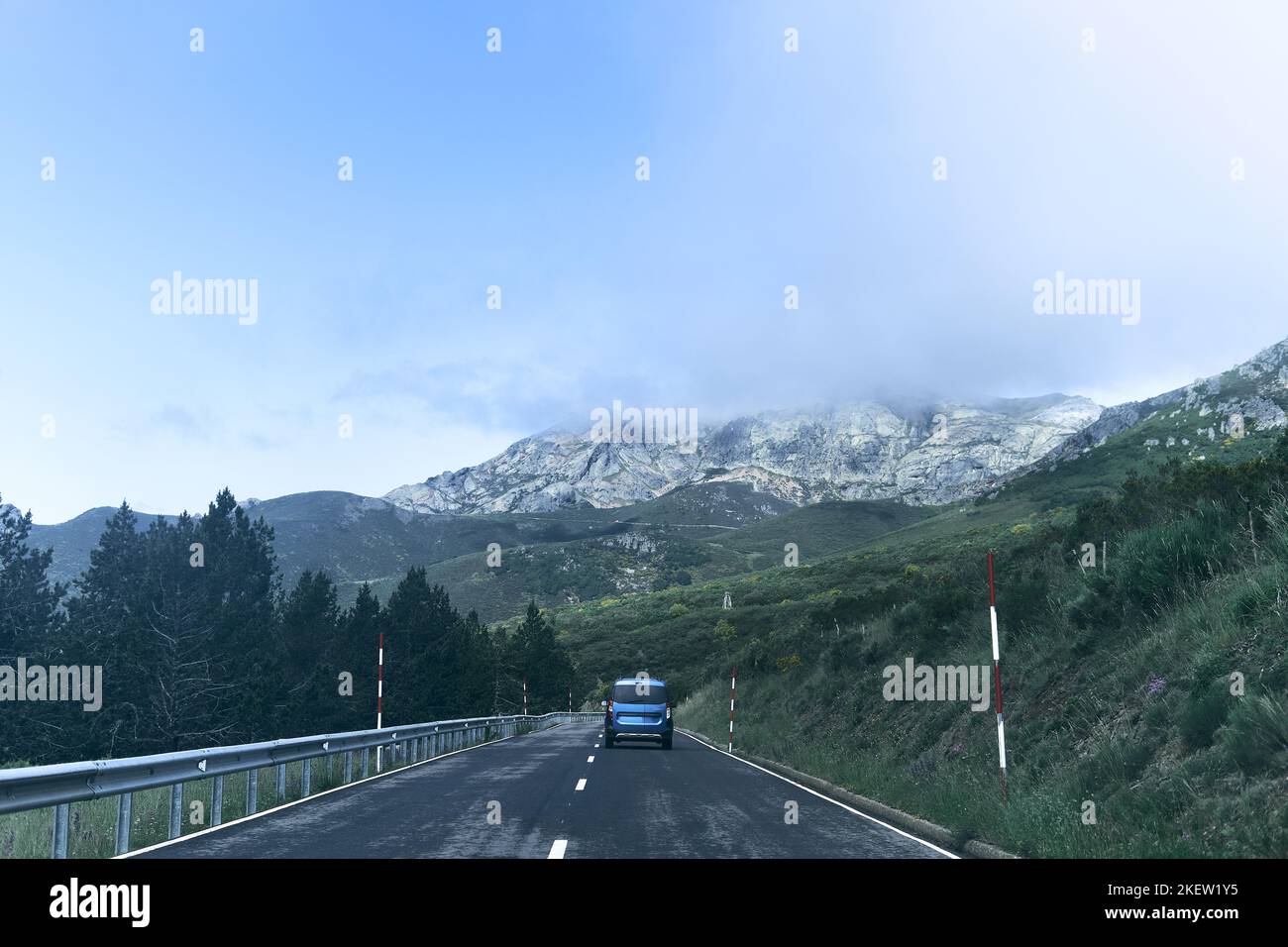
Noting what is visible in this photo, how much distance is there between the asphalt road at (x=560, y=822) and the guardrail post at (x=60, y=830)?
2.23 feet

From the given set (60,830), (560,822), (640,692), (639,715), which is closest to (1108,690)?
(560,822)

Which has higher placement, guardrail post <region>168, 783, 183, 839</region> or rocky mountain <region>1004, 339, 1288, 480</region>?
rocky mountain <region>1004, 339, 1288, 480</region>

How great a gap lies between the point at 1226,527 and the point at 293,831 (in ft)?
42.6

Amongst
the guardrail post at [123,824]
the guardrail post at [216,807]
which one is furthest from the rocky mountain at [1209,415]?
the guardrail post at [123,824]

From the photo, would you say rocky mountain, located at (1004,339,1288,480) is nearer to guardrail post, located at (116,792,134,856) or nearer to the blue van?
the blue van

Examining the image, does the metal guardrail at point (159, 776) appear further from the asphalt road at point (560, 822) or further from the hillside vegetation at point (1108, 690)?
the hillside vegetation at point (1108, 690)

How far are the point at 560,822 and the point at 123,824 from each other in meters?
4.56

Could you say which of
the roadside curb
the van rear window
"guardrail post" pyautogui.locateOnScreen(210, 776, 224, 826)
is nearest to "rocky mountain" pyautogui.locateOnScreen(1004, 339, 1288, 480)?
the van rear window

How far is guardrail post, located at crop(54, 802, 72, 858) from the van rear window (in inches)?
Answer: 810

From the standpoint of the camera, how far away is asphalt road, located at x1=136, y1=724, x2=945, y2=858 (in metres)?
9.53

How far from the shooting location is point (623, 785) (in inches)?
656
